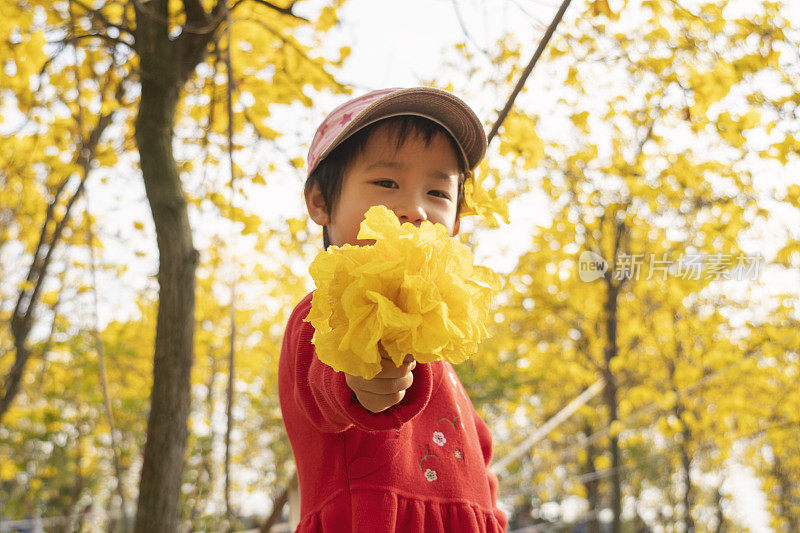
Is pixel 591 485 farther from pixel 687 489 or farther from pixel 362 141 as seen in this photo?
pixel 362 141

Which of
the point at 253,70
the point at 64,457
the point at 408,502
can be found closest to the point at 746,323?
the point at 253,70

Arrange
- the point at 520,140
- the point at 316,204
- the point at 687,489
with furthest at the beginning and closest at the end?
1. the point at 687,489
2. the point at 520,140
3. the point at 316,204

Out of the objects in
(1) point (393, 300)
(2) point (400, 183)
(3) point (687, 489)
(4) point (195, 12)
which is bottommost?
(1) point (393, 300)

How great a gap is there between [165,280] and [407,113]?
3.12 feet

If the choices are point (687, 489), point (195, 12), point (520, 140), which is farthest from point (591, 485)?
point (195, 12)

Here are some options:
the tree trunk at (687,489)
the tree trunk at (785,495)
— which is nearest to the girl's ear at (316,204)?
the tree trunk at (687,489)

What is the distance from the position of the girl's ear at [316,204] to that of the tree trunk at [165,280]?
0.67m

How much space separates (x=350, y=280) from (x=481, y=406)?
16.3ft

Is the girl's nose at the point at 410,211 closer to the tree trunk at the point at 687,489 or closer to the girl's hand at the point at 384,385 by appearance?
the girl's hand at the point at 384,385

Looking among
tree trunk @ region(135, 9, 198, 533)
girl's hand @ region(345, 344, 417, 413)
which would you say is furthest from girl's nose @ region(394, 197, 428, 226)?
tree trunk @ region(135, 9, 198, 533)

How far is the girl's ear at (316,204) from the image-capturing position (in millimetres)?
1176

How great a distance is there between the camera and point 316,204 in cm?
118

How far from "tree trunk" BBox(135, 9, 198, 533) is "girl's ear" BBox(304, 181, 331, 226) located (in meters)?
0.67

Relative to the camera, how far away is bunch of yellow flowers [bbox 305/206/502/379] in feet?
1.83
